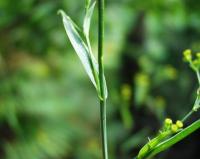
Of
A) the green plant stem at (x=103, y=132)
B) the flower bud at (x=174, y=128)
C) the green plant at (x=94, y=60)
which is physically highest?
the green plant at (x=94, y=60)

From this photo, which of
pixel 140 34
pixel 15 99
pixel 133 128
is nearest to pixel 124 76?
pixel 140 34

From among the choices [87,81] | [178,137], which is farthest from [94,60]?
[87,81]

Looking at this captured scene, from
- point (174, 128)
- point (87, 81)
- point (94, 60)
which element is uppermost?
point (94, 60)

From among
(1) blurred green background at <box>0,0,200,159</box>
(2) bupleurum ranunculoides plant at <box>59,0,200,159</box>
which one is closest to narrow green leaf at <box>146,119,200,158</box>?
(2) bupleurum ranunculoides plant at <box>59,0,200,159</box>

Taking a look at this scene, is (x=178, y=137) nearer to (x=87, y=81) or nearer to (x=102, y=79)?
(x=102, y=79)

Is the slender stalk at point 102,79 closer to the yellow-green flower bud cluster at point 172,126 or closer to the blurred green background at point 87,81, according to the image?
the yellow-green flower bud cluster at point 172,126

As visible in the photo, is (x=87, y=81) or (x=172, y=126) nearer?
(x=172, y=126)

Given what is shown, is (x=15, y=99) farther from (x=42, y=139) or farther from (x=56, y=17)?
(x=56, y=17)

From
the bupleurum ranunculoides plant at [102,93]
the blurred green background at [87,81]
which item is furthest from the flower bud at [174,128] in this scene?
the blurred green background at [87,81]
